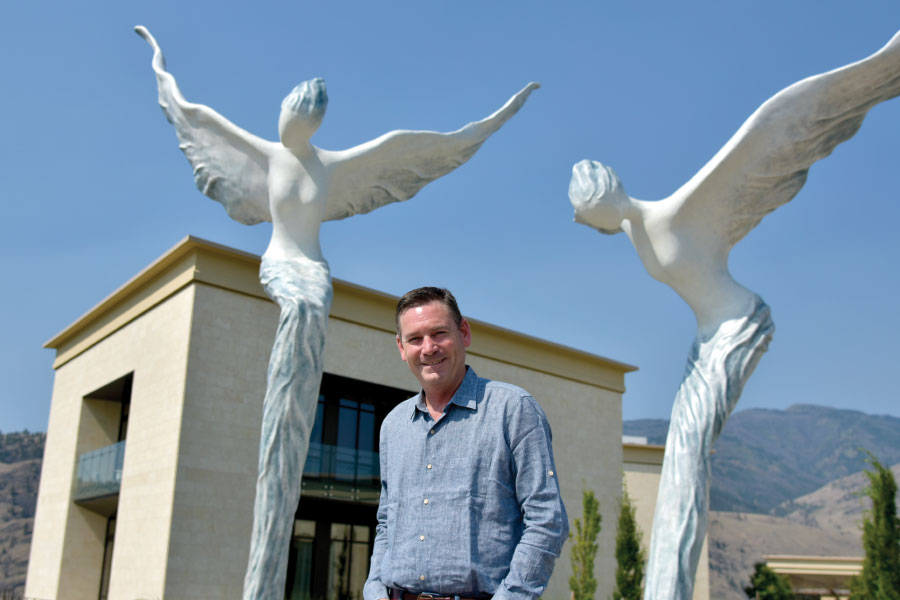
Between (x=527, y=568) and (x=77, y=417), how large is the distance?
18.6 meters

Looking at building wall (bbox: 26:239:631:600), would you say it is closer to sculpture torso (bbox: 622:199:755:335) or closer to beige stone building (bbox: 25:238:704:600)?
beige stone building (bbox: 25:238:704:600)

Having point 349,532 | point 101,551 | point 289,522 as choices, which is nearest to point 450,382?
point 289,522

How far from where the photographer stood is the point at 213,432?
1462 centimetres

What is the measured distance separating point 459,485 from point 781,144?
5.01 m

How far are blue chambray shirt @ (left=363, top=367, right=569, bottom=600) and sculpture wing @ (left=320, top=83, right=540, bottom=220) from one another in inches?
225

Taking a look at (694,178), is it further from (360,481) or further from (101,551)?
(101,551)

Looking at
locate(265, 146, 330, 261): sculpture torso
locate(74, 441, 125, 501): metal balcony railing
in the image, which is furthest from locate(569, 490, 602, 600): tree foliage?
locate(265, 146, 330, 261): sculpture torso

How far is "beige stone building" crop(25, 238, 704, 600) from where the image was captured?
1437 cm

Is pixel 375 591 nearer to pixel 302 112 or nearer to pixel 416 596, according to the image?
pixel 416 596

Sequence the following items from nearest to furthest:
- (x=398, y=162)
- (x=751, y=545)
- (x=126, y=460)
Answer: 1. (x=398, y=162)
2. (x=126, y=460)
3. (x=751, y=545)

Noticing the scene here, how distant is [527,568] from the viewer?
7.65 feet

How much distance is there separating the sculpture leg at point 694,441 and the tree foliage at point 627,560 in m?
13.6

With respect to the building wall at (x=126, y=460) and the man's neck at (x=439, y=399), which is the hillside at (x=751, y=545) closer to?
the building wall at (x=126, y=460)

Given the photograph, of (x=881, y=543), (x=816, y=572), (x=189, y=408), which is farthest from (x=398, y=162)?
(x=816, y=572)
